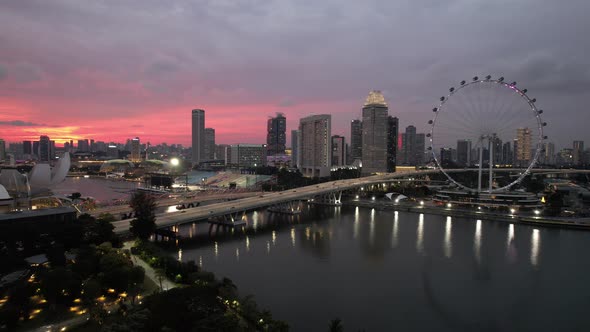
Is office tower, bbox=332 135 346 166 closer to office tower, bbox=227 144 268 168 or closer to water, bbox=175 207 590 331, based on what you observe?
office tower, bbox=227 144 268 168

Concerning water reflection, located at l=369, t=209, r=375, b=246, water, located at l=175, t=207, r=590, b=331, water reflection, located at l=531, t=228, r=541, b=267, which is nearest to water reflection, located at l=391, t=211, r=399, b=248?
water, located at l=175, t=207, r=590, b=331

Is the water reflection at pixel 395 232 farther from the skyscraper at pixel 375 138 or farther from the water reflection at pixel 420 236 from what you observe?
the skyscraper at pixel 375 138

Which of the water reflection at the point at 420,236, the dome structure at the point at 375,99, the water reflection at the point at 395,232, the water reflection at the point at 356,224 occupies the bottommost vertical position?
the water reflection at the point at 356,224

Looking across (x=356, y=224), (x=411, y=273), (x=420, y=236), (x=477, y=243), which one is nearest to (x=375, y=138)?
(x=356, y=224)

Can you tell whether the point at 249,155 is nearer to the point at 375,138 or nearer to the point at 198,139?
the point at 198,139

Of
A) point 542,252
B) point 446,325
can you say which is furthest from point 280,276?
point 542,252

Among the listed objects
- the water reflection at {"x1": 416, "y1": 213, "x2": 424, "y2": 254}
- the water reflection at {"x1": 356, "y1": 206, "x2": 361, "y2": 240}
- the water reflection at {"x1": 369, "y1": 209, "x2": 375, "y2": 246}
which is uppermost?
the water reflection at {"x1": 416, "y1": 213, "x2": 424, "y2": 254}

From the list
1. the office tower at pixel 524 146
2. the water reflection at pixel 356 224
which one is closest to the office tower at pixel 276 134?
the office tower at pixel 524 146
